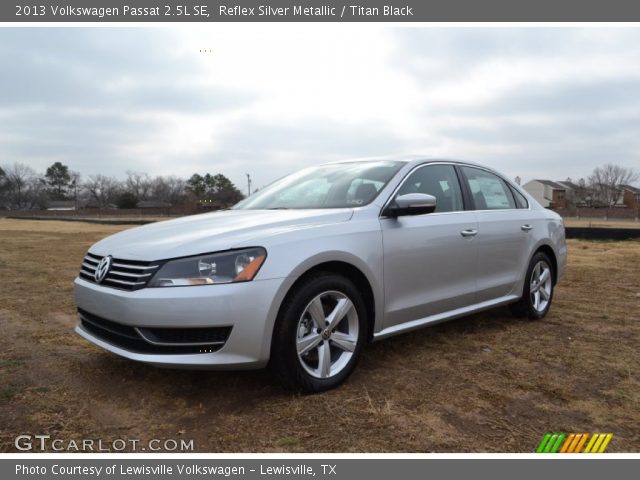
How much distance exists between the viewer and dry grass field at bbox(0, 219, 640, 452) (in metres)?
2.62

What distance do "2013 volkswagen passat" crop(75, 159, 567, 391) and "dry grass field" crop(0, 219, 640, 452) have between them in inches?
11.8

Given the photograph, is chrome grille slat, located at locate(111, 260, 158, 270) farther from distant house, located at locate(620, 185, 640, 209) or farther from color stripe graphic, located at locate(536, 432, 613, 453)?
distant house, located at locate(620, 185, 640, 209)

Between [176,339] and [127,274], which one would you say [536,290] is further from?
[127,274]

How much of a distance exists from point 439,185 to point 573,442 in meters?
2.22

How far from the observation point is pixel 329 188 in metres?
4.05

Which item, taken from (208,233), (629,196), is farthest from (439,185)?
(629,196)

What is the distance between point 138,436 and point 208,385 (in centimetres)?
70

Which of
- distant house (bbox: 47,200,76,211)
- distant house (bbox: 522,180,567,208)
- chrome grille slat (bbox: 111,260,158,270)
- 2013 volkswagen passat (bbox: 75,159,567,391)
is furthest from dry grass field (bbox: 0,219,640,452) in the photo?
distant house (bbox: 47,200,76,211)

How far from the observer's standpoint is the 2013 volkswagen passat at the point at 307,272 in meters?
2.80

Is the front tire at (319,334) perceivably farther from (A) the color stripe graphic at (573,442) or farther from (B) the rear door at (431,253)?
(A) the color stripe graphic at (573,442)

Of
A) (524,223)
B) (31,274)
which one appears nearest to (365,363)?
(524,223)

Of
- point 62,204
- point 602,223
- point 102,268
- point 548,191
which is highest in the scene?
point 548,191

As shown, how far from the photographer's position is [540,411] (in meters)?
2.94

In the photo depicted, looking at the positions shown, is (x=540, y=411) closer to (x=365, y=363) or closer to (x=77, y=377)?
(x=365, y=363)
